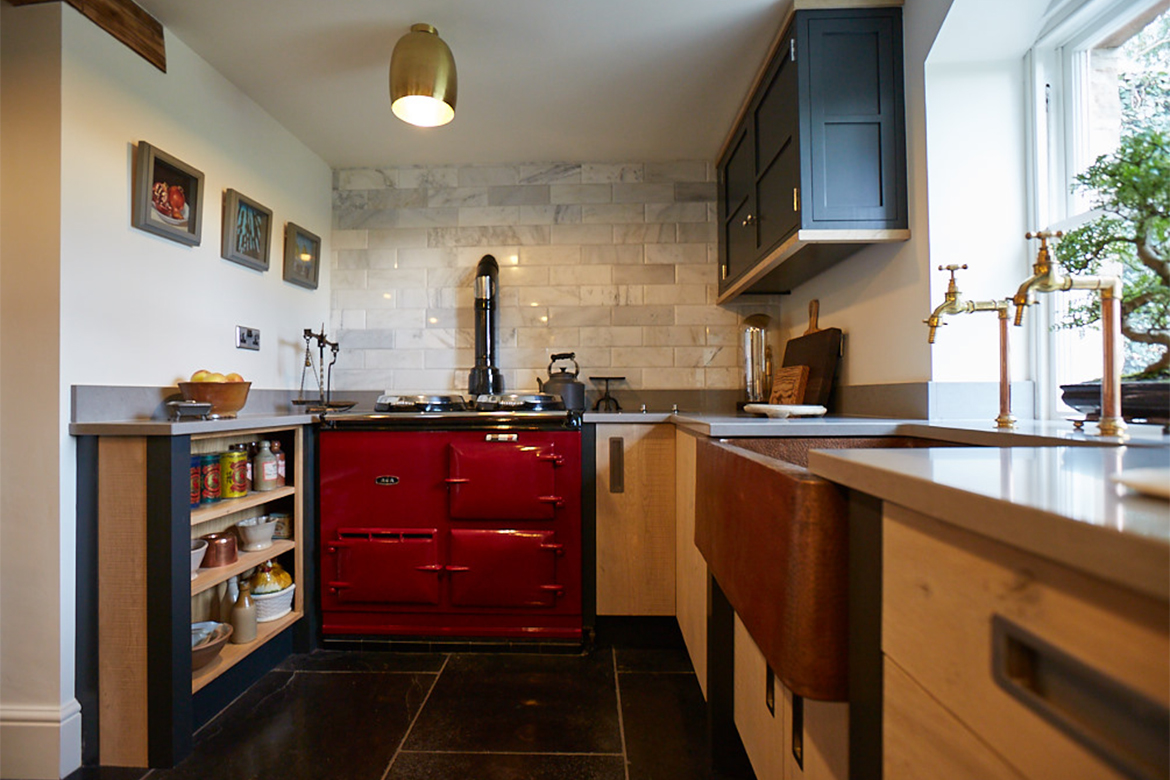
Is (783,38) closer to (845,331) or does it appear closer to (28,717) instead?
(845,331)

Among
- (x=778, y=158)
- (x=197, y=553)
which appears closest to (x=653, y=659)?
(x=197, y=553)

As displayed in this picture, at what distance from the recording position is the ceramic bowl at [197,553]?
156 centimetres

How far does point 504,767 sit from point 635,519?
98cm

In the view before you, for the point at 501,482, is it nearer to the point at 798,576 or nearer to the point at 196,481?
the point at 196,481

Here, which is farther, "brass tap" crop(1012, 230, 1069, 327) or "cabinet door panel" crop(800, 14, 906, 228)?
"cabinet door panel" crop(800, 14, 906, 228)

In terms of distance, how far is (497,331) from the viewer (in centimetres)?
281

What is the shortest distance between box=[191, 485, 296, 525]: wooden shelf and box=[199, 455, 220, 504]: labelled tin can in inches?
1.2

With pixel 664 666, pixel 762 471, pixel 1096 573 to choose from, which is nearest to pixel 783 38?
pixel 762 471

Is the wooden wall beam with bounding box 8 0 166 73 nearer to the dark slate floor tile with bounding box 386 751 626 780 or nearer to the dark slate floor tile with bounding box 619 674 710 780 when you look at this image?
the dark slate floor tile with bounding box 386 751 626 780

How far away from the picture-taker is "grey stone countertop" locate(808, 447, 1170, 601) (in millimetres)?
281

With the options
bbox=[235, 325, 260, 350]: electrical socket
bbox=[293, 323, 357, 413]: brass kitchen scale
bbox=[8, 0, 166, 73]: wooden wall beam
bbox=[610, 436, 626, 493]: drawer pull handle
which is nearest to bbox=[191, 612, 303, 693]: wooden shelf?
bbox=[293, 323, 357, 413]: brass kitchen scale

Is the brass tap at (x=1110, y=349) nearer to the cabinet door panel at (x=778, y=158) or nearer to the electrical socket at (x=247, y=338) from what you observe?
the cabinet door panel at (x=778, y=158)

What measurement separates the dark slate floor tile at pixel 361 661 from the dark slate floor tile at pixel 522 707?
0.34 ft

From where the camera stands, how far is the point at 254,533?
1863 mm
